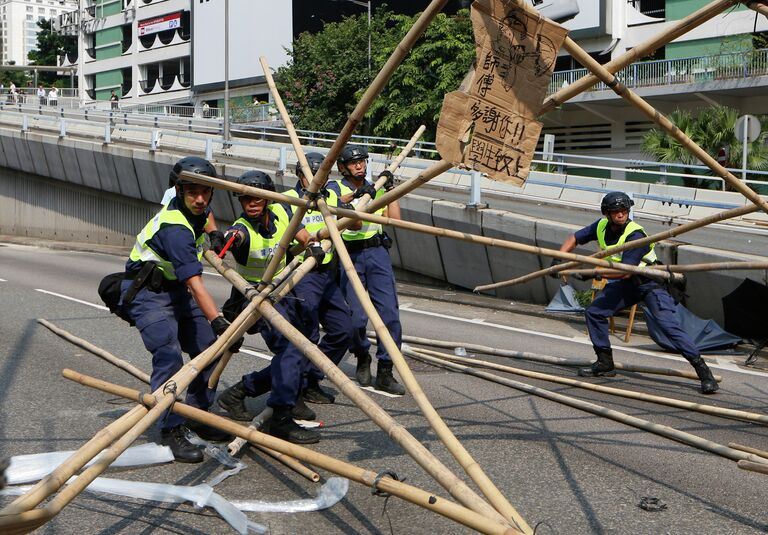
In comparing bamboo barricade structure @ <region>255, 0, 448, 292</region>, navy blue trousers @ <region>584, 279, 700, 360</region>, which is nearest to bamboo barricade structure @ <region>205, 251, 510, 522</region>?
bamboo barricade structure @ <region>255, 0, 448, 292</region>

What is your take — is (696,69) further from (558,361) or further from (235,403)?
(235,403)

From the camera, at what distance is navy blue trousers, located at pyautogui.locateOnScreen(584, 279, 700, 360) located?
26.7ft

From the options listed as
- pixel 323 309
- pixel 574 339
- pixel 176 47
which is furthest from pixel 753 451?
pixel 176 47

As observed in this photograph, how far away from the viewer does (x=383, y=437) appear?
20.3 ft

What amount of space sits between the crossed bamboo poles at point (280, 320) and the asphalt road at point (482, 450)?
57 centimetres

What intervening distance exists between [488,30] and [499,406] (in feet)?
11.6

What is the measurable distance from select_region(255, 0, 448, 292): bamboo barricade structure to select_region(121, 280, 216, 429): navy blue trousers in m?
0.84

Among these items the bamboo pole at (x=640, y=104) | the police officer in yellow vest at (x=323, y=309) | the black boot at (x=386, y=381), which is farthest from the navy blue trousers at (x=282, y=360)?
the bamboo pole at (x=640, y=104)

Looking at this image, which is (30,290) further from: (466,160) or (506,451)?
(466,160)

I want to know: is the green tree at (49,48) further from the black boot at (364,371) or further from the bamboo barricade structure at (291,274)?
the bamboo barricade structure at (291,274)

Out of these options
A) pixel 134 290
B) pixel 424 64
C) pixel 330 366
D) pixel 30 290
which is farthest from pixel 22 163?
pixel 330 366

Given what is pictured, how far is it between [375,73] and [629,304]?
92.0ft

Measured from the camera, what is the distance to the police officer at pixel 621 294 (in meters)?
8.20

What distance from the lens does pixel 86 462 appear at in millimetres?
4121
